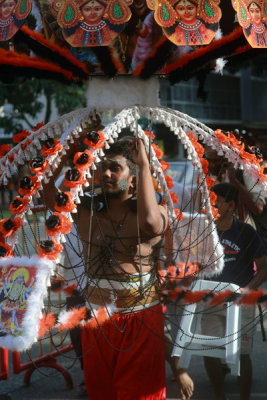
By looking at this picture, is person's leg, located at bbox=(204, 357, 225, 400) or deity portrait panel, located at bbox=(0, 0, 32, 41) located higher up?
deity portrait panel, located at bbox=(0, 0, 32, 41)

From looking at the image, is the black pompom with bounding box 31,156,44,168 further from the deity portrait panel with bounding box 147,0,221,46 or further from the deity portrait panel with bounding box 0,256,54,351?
the deity portrait panel with bounding box 147,0,221,46

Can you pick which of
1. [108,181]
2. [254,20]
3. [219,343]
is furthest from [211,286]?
[254,20]

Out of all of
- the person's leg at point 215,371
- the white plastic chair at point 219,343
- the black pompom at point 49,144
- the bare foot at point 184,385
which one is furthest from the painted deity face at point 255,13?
the person's leg at point 215,371

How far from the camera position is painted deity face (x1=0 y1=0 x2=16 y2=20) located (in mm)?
2590

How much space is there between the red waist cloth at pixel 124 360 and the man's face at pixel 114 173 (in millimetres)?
678

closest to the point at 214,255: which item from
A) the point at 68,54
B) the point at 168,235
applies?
the point at 168,235

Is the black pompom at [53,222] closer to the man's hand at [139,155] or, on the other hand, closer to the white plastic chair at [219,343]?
the man's hand at [139,155]

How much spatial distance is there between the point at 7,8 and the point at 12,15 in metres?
0.05

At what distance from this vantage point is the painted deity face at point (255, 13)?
8.61 feet

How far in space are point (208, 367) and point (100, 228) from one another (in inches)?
67.2

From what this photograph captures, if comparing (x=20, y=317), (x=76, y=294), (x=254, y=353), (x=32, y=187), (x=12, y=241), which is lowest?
(x=254, y=353)

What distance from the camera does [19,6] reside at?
256cm

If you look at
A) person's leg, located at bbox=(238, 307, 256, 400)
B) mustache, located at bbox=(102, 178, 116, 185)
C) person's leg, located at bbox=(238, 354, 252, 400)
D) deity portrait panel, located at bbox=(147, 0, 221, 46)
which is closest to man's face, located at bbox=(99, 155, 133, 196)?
mustache, located at bbox=(102, 178, 116, 185)

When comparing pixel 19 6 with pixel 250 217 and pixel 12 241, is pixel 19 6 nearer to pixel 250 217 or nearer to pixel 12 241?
pixel 12 241
